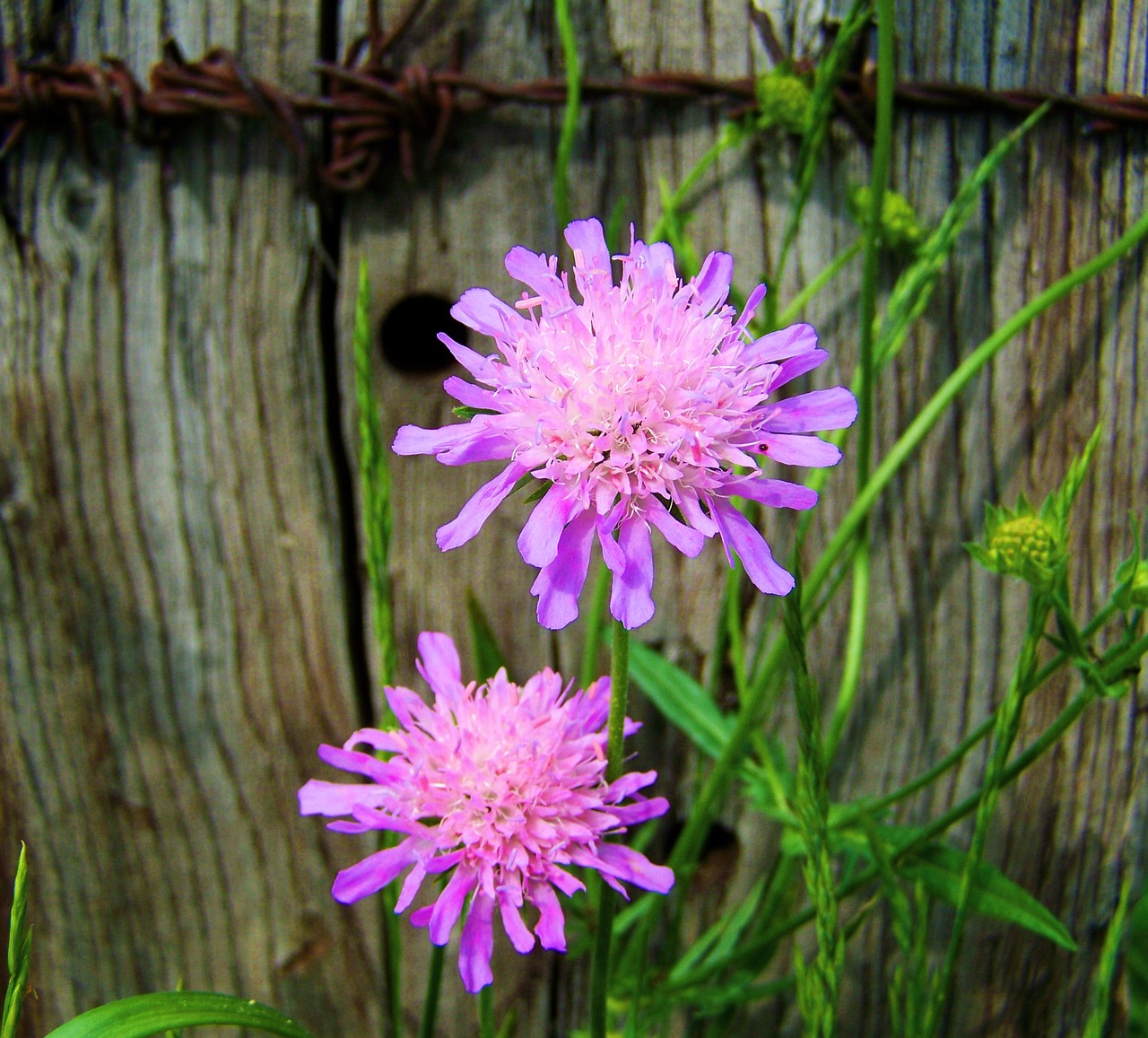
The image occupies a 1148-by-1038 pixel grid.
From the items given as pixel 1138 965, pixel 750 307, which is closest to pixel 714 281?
→ pixel 750 307

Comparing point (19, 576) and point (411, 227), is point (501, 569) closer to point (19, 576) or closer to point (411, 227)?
point (411, 227)

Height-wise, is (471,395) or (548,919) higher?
(471,395)

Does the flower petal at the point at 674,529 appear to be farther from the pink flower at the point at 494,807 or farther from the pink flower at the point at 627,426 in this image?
the pink flower at the point at 494,807

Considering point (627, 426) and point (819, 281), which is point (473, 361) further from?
point (819, 281)

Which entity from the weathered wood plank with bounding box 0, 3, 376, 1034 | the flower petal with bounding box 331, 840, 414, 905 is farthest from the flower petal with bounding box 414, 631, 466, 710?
the weathered wood plank with bounding box 0, 3, 376, 1034

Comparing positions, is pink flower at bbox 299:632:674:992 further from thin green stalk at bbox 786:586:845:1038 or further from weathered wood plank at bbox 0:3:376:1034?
weathered wood plank at bbox 0:3:376:1034

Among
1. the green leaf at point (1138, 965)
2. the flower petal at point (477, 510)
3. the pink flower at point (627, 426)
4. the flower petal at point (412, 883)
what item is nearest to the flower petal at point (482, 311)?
the pink flower at point (627, 426)
